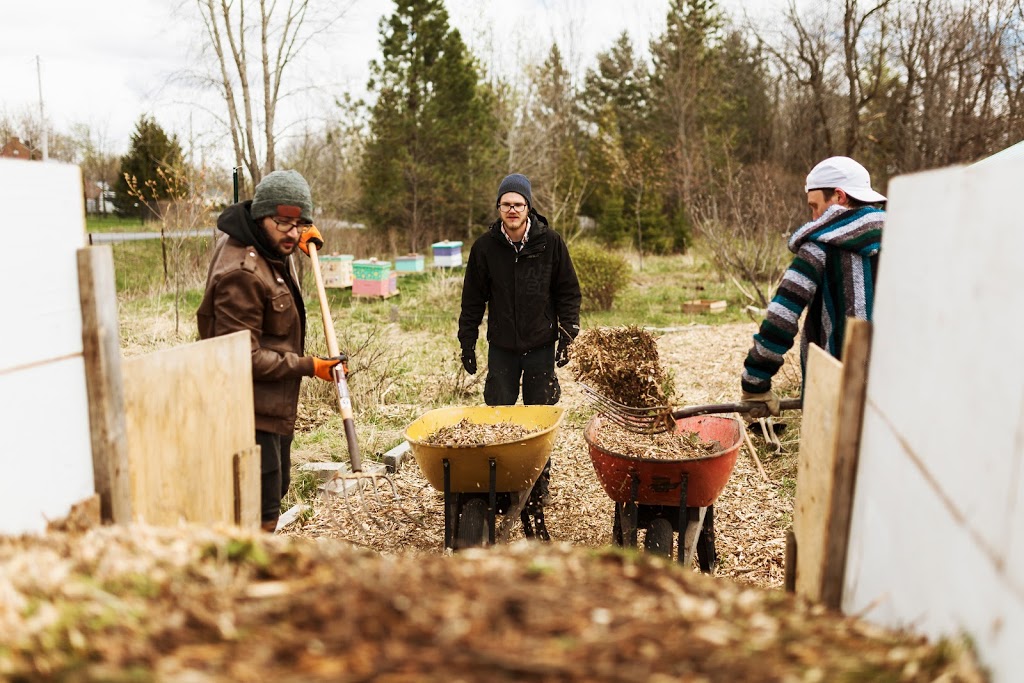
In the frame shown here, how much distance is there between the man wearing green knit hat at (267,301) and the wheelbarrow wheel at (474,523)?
96 cm

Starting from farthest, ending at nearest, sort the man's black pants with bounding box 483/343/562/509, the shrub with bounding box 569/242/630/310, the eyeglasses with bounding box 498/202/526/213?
the shrub with bounding box 569/242/630/310, the man's black pants with bounding box 483/343/562/509, the eyeglasses with bounding box 498/202/526/213

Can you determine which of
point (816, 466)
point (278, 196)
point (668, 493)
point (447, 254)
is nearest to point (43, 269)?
point (278, 196)

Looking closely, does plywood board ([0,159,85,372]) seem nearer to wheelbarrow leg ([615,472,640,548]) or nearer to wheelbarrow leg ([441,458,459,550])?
wheelbarrow leg ([441,458,459,550])

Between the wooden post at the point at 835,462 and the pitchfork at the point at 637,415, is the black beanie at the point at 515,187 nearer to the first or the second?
the pitchfork at the point at 637,415

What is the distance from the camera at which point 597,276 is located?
1376cm

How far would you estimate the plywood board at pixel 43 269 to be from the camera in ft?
6.24

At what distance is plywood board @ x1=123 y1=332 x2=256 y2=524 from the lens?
239cm

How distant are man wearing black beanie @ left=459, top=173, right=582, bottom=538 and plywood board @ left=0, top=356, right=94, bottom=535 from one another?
2948 millimetres

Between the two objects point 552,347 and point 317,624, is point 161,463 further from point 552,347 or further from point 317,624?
Answer: point 552,347

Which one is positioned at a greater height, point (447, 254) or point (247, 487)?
point (447, 254)

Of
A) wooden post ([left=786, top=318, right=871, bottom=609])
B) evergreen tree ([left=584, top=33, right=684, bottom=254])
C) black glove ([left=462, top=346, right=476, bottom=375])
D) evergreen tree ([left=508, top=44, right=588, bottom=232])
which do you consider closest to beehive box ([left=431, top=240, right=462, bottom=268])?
evergreen tree ([left=584, top=33, right=684, bottom=254])

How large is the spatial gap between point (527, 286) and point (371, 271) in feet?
36.3

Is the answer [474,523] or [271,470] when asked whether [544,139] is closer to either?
[474,523]

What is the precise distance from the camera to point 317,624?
52.1 inches
